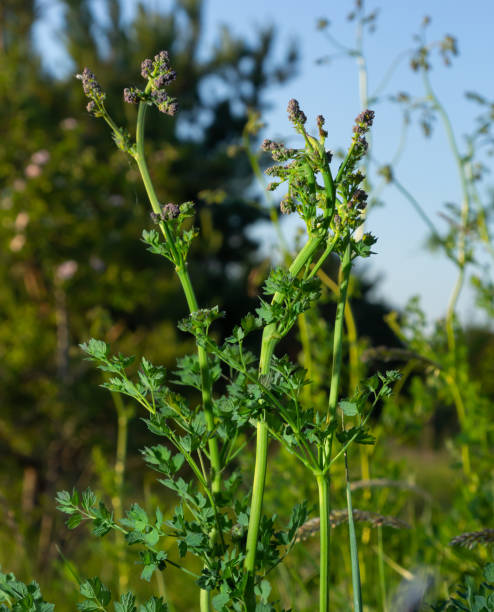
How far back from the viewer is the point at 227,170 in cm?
1208

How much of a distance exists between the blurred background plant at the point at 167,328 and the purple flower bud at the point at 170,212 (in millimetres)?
48

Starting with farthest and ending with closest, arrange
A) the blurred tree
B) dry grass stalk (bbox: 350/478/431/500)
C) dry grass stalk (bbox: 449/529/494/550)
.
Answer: the blurred tree < dry grass stalk (bbox: 350/478/431/500) < dry grass stalk (bbox: 449/529/494/550)

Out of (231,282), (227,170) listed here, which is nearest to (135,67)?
(227,170)

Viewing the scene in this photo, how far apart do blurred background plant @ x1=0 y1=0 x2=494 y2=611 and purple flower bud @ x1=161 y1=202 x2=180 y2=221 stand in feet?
0.16

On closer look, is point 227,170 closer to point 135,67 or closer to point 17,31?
point 135,67

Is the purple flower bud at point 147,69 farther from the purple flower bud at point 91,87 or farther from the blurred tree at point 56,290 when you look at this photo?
the blurred tree at point 56,290

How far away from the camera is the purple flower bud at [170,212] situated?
0.77 meters

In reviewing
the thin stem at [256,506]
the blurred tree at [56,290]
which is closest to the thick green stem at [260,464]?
the thin stem at [256,506]

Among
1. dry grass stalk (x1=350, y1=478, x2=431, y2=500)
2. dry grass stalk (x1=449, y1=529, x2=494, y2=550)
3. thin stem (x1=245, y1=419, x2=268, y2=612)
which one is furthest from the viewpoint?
dry grass stalk (x1=350, y1=478, x2=431, y2=500)

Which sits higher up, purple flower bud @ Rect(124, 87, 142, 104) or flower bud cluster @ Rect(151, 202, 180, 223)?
purple flower bud @ Rect(124, 87, 142, 104)

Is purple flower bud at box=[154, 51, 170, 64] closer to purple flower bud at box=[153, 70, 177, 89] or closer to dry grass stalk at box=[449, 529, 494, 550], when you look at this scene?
purple flower bud at box=[153, 70, 177, 89]

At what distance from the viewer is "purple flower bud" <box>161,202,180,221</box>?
77cm

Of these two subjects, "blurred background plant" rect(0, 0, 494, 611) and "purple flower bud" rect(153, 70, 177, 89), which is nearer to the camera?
"purple flower bud" rect(153, 70, 177, 89)

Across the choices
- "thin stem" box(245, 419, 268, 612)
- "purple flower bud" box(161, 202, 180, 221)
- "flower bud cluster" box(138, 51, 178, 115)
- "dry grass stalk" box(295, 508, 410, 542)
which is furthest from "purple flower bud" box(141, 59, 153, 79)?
"dry grass stalk" box(295, 508, 410, 542)
